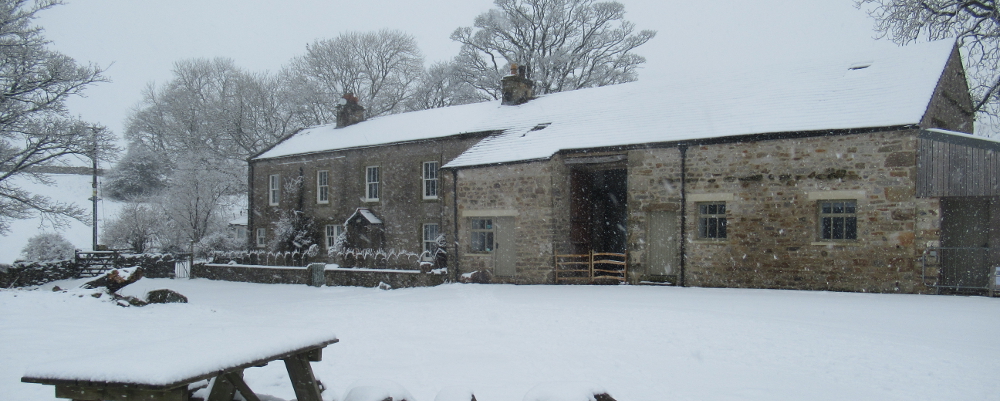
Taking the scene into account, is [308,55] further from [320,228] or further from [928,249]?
[928,249]

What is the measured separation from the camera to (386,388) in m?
4.56

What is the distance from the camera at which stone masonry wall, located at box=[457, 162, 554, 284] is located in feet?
56.4

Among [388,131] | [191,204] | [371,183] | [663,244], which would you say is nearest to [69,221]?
[191,204]

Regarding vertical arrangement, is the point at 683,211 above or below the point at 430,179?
below

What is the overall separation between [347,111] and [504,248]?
14.3m

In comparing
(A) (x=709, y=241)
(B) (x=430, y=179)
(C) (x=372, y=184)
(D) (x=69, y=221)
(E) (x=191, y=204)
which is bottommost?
(A) (x=709, y=241)

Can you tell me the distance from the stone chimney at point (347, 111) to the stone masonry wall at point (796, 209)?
16.4 m

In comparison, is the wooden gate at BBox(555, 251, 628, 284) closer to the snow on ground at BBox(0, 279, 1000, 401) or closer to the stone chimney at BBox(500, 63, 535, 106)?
the snow on ground at BBox(0, 279, 1000, 401)

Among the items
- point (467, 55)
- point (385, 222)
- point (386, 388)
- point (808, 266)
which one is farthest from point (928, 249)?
point (467, 55)

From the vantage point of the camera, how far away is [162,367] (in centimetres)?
346

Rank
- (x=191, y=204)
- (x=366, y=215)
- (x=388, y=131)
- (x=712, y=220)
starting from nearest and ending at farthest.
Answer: (x=712, y=220), (x=366, y=215), (x=388, y=131), (x=191, y=204)

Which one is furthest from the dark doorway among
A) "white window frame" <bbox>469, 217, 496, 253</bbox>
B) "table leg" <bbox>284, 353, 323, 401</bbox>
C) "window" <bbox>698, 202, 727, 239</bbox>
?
"table leg" <bbox>284, 353, 323, 401</bbox>

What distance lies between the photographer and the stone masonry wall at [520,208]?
17.2m

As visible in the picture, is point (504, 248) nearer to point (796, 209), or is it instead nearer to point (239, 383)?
point (796, 209)
